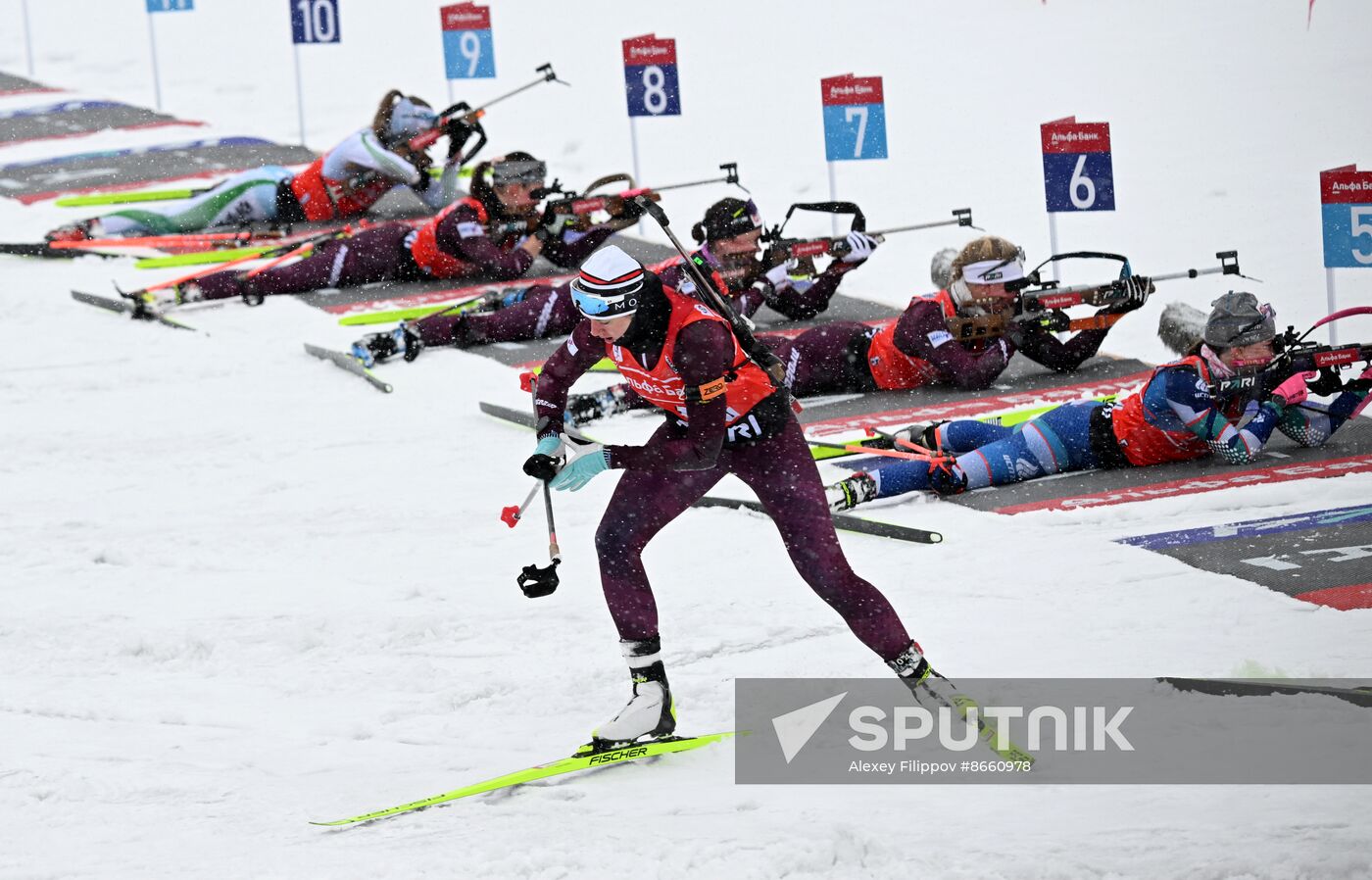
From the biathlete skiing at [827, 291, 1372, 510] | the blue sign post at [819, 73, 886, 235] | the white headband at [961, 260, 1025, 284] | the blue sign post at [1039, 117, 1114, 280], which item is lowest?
the biathlete skiing at [827, 291, 1372, 510]

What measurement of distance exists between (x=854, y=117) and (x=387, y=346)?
3.16 meters

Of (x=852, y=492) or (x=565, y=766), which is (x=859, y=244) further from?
(x=565, y=766)

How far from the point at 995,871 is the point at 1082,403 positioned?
11.5 ft

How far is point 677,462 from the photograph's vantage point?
429cm

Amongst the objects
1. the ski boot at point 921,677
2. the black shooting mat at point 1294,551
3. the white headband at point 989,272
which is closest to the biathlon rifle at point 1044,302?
the white headband at point 989,272

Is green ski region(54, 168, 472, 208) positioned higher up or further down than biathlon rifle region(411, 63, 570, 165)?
further down

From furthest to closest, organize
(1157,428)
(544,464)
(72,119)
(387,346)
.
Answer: (72,119) < (387,346) < (1157,428) < (544,464)

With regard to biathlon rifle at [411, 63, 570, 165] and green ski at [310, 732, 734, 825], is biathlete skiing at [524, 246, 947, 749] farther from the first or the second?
biathlon rifle at [411, 63, 570, 165]

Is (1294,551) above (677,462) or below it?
below

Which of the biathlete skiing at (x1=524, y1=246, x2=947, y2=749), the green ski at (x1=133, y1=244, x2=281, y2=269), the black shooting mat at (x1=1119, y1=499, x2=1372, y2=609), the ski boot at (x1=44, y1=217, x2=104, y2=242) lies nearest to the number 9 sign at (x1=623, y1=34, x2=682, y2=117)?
the green ski at (x1=133, y1=244, x2=281, y2=269)

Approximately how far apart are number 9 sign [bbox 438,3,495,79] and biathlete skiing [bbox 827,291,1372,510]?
6.83m

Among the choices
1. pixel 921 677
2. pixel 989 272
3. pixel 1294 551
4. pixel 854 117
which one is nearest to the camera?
pixel 921 677

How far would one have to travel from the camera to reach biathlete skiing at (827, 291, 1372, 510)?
6512mm

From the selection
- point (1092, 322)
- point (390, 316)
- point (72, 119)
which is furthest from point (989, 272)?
point (72, 119)
